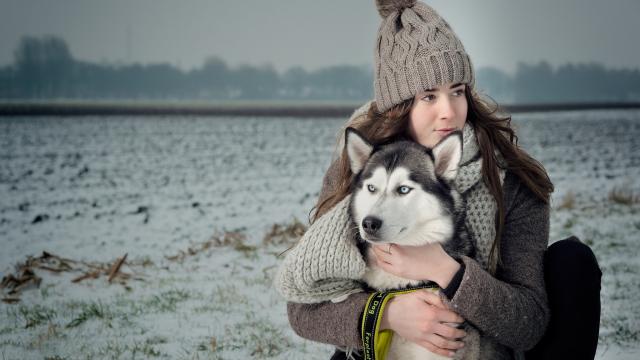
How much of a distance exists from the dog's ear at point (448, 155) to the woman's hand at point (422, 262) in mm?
235

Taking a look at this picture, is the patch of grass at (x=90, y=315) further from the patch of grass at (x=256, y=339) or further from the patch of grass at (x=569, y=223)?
the patch of grass at (x=569, y=223)

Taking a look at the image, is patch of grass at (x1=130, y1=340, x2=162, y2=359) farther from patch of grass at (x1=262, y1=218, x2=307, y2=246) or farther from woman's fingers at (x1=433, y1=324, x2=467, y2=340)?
patch of grass at (x1=262, y1=218, x2=307, y2=246)

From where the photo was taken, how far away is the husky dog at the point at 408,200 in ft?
6.34

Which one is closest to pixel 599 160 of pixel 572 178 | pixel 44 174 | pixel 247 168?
pixel 572 178

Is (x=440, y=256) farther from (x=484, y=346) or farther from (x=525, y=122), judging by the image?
(x=525, y=122)

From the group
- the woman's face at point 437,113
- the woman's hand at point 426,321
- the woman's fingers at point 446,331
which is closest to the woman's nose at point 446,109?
the woman's face at point 437,113

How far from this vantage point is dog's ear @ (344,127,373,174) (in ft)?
6.90

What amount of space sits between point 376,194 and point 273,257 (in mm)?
3354

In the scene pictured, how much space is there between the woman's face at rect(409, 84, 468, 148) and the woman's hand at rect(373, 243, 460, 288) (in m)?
0.42

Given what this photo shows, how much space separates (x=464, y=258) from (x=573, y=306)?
469mm

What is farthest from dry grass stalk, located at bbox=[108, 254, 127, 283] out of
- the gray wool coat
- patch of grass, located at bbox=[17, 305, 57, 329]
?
the gray wool coat

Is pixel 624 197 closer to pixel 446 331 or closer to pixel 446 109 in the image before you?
pixel 446 109

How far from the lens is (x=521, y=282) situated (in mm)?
2158

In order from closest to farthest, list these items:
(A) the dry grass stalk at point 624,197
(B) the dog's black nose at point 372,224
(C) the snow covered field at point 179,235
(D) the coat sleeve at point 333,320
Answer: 1. (B) the dog's black nose at point 372,224
2. (D) the coat sleeve at point 333,320
3. (C) the snow covered field at point 179,235
4. (A) the dry grass stalk at point 624,197
